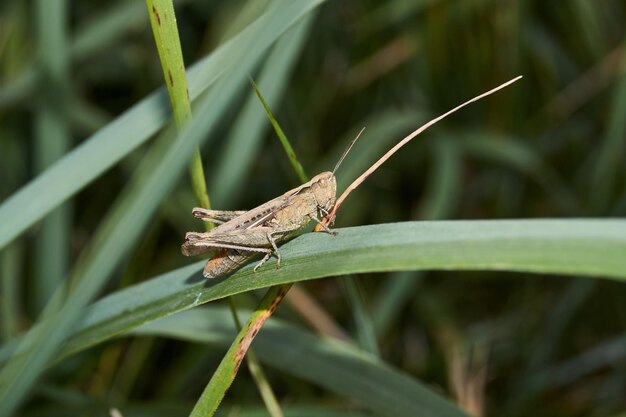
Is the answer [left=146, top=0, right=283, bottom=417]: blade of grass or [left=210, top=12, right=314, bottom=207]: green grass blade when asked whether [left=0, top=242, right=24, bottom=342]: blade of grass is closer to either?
[left=210, top=12, right=314, bottom=207]: green grass blade

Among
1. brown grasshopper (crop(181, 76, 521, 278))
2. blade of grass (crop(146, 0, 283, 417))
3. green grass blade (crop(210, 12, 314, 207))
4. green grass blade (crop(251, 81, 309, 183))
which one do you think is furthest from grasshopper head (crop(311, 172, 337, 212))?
blade of grass (crop(146, 0, 283, 417))

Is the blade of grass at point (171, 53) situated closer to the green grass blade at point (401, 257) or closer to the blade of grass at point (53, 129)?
the green grass blade at point (401, 257)

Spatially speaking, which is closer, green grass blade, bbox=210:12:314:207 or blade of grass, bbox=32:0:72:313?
green grass blade, bbox=210:12:314:207

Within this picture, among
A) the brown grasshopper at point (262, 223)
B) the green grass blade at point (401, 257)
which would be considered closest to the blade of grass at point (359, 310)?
the brown grasshopper at point (262, 223)

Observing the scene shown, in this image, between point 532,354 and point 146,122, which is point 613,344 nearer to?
point 532,354

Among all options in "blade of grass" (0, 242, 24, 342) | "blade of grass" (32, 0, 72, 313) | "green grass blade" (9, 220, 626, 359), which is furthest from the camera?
"blade of grass" (0, 242, 24, 342)

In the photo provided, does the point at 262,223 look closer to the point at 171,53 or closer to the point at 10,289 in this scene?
the point at 171,53

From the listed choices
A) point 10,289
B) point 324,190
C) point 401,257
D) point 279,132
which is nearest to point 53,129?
point 10,289
